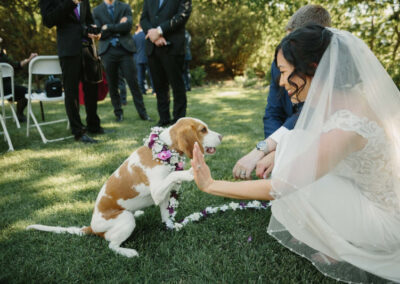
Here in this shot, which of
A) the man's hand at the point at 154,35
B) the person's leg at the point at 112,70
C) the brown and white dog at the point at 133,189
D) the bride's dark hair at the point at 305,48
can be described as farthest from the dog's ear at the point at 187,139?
the person's leg at the point at 112,70

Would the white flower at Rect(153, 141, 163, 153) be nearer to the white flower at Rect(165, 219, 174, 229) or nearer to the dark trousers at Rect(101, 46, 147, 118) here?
the white flower at Rect(165, 219, 174, 229)

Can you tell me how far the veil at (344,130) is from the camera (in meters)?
1.69

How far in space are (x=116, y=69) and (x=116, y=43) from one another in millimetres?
621

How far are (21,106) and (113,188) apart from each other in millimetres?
6771

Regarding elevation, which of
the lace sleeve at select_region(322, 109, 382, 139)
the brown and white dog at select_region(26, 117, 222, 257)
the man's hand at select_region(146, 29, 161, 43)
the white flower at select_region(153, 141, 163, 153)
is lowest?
the brown and white dog at select_region(26, 117, 222, 257)

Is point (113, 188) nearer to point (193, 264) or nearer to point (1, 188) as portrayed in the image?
point (193, 264)

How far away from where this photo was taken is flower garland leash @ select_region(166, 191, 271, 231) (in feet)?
9.14

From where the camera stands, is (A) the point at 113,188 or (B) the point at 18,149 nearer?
(A) the point at 113,188

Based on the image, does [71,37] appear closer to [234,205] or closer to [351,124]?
[234,205]

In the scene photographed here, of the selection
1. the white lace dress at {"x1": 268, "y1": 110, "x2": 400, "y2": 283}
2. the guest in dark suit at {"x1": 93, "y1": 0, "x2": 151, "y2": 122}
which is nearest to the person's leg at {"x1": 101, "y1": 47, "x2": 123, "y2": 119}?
the guest in dark suit at {"x1": 93, "y1": 0, "x2": 151, "y2": 122}

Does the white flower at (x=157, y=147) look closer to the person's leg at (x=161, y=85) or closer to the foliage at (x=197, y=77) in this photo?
the person's leg at (x=161, y=85)

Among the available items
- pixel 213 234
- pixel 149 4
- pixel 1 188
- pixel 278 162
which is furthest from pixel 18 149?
pixel 278 162

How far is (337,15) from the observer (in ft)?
28.1

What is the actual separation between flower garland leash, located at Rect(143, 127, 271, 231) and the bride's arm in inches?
24.7
